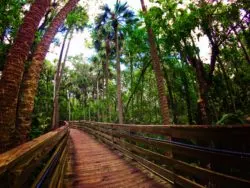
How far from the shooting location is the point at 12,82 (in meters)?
4.12

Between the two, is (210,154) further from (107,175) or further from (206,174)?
(107,175)

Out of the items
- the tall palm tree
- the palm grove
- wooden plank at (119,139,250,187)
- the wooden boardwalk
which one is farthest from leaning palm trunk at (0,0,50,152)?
the tall palm tree

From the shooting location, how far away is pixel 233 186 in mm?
2648

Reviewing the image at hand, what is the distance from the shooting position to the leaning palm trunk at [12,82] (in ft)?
13.0

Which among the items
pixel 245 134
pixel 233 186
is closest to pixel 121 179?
pixel 233 186

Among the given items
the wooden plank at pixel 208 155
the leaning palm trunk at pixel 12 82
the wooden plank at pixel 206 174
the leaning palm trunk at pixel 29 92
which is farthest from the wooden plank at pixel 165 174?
the leaning palm trunk at pixel 12 82

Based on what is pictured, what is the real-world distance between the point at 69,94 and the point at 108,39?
3722 cm

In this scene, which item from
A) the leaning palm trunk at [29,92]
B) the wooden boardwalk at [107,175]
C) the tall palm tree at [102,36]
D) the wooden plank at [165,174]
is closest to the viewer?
the wooden plank at [165,174]

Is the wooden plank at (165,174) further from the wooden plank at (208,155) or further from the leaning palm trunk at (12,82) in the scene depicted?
the leaning palm trunk at (12,82)

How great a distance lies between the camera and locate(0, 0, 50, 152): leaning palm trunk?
13.0ft

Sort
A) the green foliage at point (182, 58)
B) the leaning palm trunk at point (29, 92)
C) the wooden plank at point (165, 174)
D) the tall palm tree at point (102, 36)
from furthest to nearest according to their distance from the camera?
the tall palm tree at point (102, 36) < the green foliage at point (182, 58) < the leaning palm trunk at point (29, 92) < the wooden plank at point (165, 174)

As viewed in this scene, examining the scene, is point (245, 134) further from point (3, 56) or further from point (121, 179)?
point (3, 56)

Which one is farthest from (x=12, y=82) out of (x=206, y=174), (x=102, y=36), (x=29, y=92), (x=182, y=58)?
(x=102, y=36)

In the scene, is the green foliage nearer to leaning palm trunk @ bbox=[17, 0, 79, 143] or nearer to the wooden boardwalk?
the wooden boardwalk
